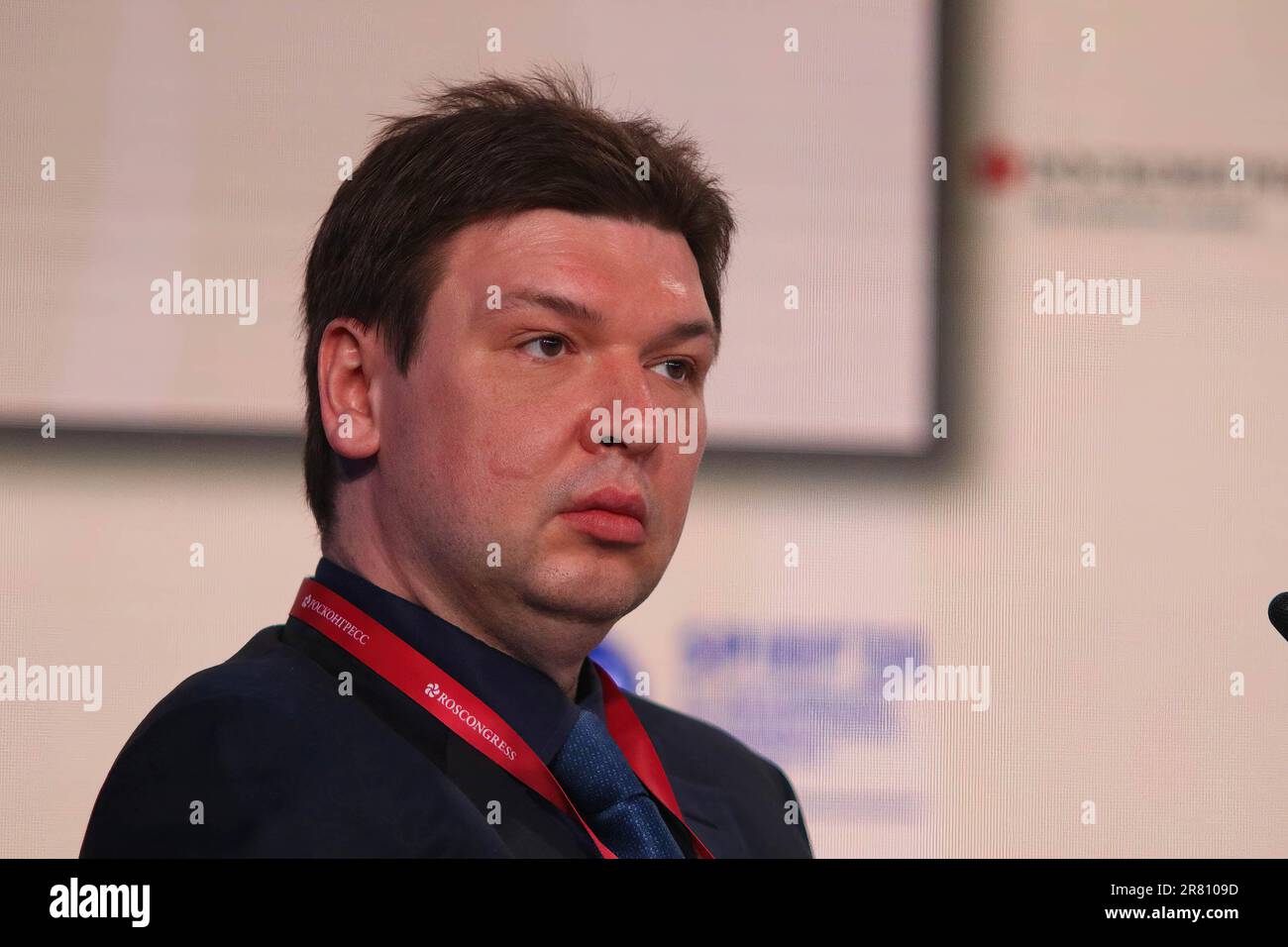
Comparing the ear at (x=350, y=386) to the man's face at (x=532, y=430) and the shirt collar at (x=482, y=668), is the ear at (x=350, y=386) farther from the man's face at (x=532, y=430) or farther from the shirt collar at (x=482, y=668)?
the shirt collar at (x=482, y=668)

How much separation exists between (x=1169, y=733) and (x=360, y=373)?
56.8 inches

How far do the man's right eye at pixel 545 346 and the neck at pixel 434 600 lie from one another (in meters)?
0.25

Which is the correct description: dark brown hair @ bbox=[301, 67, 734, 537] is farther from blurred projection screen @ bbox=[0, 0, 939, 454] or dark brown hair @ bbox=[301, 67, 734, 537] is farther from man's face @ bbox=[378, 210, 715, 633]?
blurred projection screen @ bbox=[0, 0, 939, 454]

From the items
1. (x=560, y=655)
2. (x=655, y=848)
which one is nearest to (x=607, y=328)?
(x=560, y=655)

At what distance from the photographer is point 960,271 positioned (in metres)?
2.26

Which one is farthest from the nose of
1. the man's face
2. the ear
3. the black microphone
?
the black microphone

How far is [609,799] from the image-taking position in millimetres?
1368

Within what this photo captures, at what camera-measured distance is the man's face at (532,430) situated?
4.52 feet

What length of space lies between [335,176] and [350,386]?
729 mm

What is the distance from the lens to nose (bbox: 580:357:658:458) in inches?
54.7

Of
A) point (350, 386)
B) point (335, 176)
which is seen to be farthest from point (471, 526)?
point (335, 176)

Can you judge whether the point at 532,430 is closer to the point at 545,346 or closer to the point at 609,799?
the point at 545,346

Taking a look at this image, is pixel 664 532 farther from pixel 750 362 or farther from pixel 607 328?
pixel 750 362

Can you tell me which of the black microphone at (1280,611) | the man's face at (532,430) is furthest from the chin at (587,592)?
the black microphone at (1280,611)
